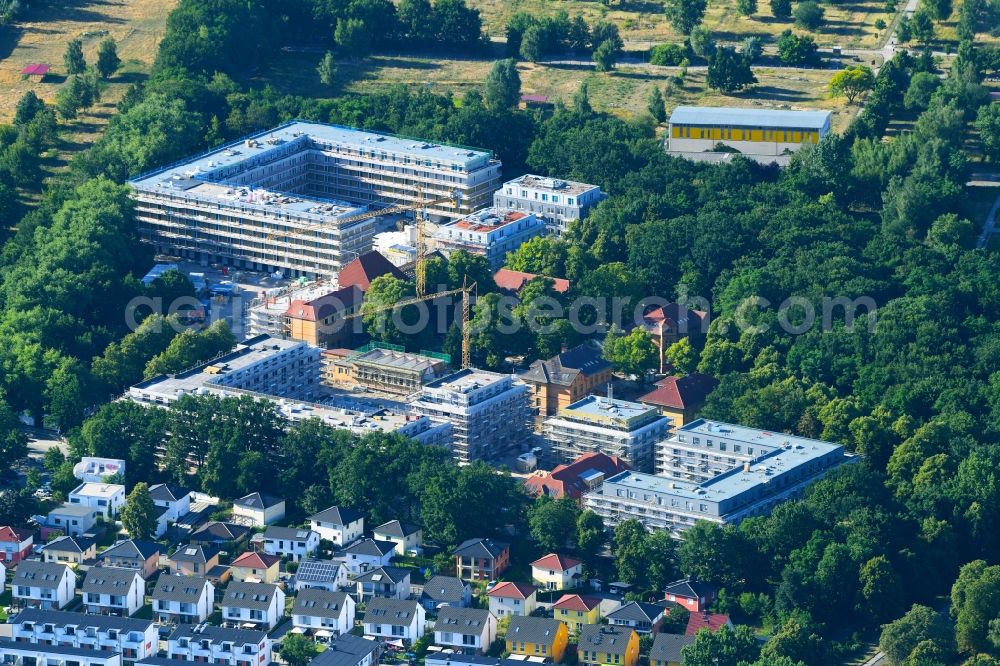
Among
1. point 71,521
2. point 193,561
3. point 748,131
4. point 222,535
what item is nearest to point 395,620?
point 193,561

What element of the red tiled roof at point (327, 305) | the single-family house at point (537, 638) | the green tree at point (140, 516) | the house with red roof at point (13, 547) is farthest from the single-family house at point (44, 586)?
the red tiled roof at point (327, 305)

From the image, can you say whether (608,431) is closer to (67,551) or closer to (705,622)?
(705,622)

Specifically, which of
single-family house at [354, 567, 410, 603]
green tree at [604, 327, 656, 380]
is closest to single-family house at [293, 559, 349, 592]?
single-family house at [354, 567, 410, 603]

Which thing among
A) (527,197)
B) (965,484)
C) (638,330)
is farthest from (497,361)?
(965,484)

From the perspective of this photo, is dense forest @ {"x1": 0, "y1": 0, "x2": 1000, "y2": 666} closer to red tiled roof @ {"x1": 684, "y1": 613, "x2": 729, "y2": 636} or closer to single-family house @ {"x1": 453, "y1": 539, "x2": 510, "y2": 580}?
single-family house @ {"x1": 453, "y1": 539, "x2": 510, "y2": 580}

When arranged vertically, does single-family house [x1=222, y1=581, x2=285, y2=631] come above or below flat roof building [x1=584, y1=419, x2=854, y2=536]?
below

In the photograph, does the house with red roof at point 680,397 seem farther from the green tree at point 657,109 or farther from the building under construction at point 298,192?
the green tree at point 657,109

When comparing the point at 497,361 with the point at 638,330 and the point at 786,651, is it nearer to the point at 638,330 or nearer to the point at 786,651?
the point at 638,330
